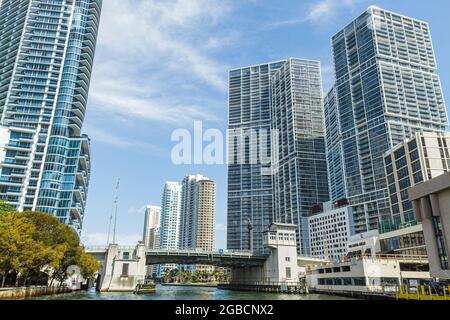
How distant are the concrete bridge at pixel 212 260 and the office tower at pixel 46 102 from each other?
42762 millimetres

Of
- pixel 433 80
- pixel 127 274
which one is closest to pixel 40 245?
pixel 127 274

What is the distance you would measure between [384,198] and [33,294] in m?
143

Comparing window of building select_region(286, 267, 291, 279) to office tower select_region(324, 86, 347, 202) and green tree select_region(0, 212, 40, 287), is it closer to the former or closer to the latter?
green tree select_region(0, 212, 40, 287)

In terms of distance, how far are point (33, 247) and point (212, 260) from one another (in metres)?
61.7

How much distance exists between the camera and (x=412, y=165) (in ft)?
364

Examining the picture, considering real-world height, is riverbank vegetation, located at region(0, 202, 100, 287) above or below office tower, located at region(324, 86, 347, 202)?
below

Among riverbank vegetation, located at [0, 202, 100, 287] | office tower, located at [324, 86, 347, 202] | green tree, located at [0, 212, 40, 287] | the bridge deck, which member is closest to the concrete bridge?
the bridge deck

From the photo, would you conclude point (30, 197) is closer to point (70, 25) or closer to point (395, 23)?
point (70, 25)

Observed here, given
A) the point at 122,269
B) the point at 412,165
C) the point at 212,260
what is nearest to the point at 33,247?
the point at 122,269

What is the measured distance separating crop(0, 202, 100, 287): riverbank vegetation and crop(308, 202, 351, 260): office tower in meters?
113

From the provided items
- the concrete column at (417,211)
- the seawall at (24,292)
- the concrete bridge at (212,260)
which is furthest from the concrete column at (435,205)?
the concrete bridge at (212,260)

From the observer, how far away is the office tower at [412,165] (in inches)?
4250

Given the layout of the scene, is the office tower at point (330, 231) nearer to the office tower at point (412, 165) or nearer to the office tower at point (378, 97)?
the office tower at point (378, 97)

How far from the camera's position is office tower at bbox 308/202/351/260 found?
528ft
